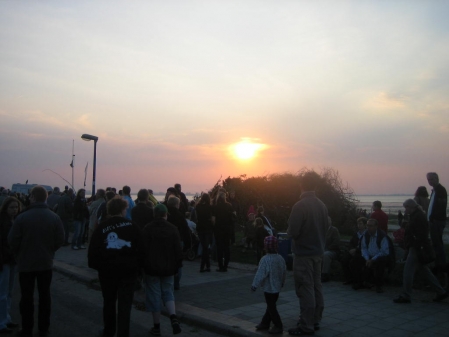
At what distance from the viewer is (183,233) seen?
9.30m

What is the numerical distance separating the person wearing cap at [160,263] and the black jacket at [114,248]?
55 cm

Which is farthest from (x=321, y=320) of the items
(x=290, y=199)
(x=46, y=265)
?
(x=290, y=199)

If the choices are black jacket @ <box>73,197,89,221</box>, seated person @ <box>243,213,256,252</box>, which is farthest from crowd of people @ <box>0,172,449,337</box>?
black jacket @ <box>73,197,89,221</box>

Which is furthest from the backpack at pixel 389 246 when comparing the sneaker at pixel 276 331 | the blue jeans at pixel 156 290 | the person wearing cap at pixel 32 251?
the person wearing cap at pixel 32 251

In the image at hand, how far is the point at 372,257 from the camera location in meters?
9.41

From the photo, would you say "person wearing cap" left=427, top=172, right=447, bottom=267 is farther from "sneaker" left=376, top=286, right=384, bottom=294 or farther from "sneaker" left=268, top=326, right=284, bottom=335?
"sneaker" left=268, top=326, right=284, bottom=335

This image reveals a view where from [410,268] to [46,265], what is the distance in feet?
20.2

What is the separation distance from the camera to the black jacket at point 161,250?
6496 mm

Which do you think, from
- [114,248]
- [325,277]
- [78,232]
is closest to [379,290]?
A: [325,277]

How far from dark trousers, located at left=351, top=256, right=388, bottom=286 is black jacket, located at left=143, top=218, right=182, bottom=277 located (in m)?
4.56

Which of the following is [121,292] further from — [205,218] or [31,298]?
[205,218]

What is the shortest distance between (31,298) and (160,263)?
184 centimetres

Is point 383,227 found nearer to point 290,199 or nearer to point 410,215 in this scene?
point 410,215

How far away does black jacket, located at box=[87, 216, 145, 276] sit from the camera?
582cm
